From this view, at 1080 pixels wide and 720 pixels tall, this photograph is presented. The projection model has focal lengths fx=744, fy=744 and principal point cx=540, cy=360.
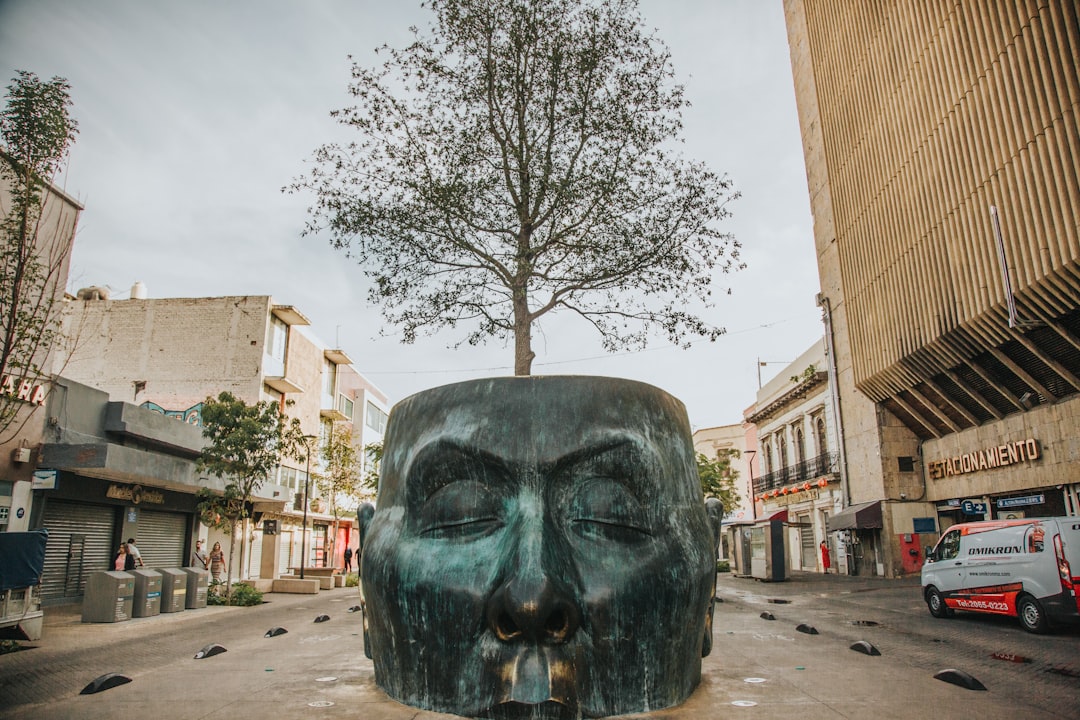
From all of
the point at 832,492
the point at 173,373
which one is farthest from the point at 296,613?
the point at 832,492

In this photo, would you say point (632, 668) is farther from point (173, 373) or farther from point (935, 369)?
point (173, 373)

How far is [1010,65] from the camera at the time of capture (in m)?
16.2

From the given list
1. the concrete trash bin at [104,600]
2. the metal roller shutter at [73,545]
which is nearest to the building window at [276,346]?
the metal roller shutter at [73,545]

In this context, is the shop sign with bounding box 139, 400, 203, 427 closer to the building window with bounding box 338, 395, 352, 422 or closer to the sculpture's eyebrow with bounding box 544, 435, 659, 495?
the building window with bounding box 338, 395, 352, 422

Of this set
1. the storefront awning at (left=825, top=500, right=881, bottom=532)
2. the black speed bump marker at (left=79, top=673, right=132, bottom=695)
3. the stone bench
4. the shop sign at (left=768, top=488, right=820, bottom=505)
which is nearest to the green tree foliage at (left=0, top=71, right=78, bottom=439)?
the black speed bump marker at (left=79, top=673, right=132, bottom=695)

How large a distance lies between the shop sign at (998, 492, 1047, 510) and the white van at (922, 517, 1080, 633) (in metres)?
7.39

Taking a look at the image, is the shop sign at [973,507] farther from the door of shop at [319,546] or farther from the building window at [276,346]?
the door of shop at [319,546]

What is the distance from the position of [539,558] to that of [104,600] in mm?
13197

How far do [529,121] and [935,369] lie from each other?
15.8m

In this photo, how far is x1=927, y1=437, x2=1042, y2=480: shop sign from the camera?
61.3 feet

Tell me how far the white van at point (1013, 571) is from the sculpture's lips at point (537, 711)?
961 cm

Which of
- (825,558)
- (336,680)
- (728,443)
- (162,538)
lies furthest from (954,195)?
(728,443)

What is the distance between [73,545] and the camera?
17.2 meters

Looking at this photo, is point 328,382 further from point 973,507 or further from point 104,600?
point 973,507
